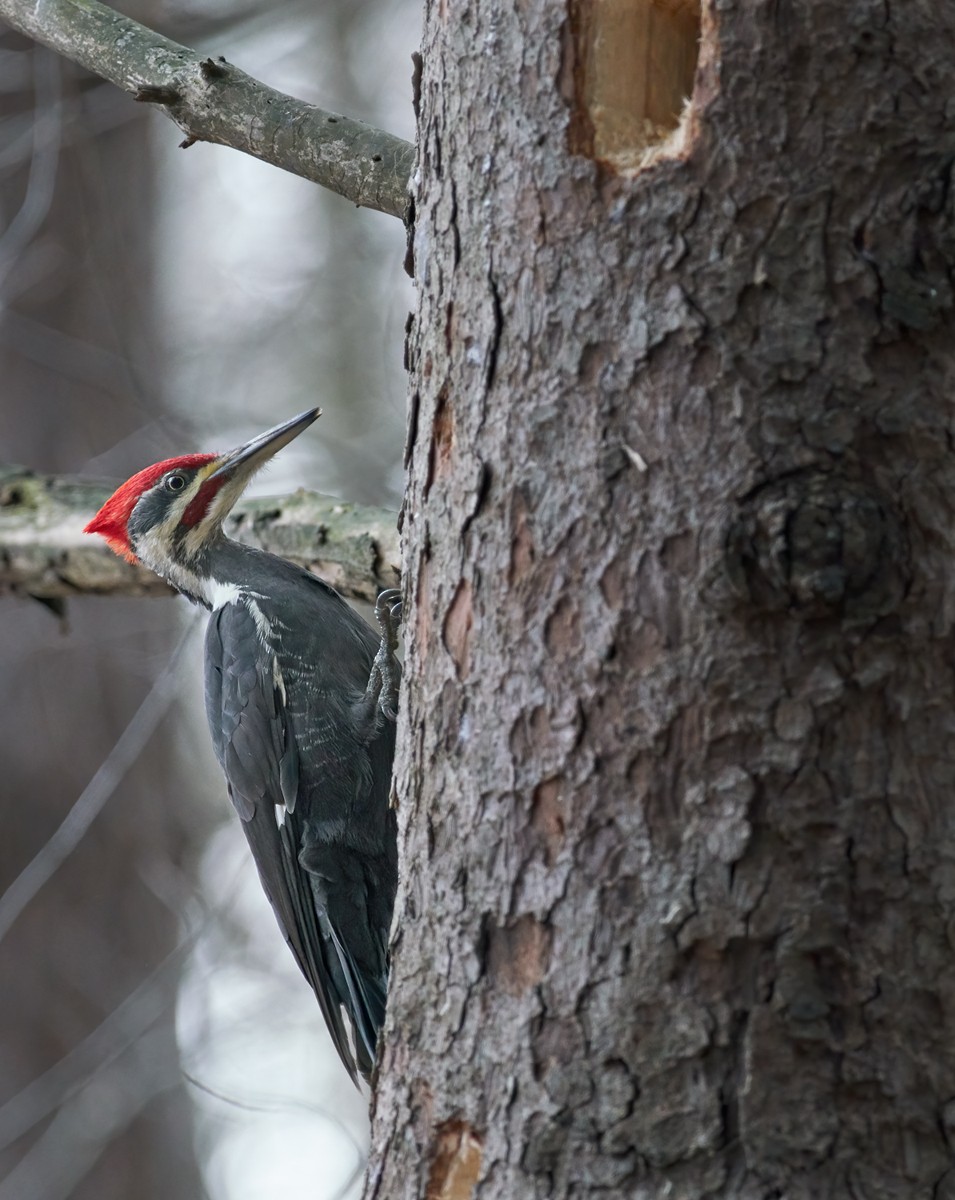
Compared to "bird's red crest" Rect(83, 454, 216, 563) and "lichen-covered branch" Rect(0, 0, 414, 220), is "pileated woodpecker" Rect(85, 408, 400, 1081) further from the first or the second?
"lichen-covered branch" Rect(0, 0, 414, 220)

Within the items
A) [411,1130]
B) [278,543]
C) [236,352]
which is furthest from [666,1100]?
[236,352]

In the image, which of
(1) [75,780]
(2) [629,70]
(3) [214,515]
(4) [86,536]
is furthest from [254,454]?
(2) [629,70]

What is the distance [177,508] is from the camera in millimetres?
3627

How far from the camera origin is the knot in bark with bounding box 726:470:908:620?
1268 millimetres

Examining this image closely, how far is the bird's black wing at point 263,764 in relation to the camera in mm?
3184

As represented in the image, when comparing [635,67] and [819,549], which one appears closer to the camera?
[819,549]

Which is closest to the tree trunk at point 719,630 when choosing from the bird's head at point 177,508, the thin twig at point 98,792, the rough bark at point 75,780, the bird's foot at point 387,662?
the bird's foot at point 387,662

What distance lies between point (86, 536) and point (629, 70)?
8.67 ft

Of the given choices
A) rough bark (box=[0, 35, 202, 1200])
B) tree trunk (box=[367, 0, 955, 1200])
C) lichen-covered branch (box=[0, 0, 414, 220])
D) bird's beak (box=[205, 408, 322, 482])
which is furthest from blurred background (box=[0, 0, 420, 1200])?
tree trunk (box=[367, 0, 955, 1200])

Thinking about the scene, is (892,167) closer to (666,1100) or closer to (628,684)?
(628,684)

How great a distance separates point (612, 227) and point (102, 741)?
3990 mm

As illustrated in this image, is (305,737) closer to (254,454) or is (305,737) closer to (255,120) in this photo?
(254,454)

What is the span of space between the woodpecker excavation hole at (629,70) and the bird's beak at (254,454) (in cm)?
194

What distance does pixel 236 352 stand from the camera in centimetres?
664
